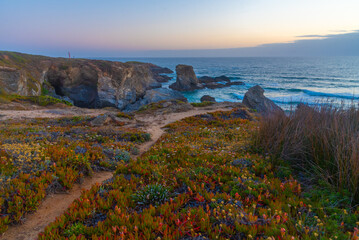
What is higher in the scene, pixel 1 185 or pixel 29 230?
pixel 1 185

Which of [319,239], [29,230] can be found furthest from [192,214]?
[29,230]

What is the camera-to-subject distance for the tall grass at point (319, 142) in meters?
4.61

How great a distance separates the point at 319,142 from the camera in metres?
5.99

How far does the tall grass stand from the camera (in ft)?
15.1

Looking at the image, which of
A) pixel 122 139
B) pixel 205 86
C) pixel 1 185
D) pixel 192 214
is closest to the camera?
pixel 192 214

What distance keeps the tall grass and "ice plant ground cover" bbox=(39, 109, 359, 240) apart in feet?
2.32

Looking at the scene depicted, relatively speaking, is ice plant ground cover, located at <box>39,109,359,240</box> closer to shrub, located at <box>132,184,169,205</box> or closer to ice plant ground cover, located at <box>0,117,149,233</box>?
shrub, located at <box>132,184,169,205</box>

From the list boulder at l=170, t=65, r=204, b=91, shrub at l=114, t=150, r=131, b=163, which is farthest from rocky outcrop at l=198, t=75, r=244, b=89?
shrub at l=114, t=150, r=131, b=163

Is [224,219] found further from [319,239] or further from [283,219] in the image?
[319,239]

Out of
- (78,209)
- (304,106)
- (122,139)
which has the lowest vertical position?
(122,139)

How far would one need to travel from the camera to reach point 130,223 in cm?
380

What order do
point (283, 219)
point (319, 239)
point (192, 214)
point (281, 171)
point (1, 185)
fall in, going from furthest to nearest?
point (281, 171)
point (1, 185)
point (192, 214)
point (283, 219)
point (319, 239)

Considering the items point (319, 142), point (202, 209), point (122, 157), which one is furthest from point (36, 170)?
point (319, 142)

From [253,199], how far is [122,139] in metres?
9.37
